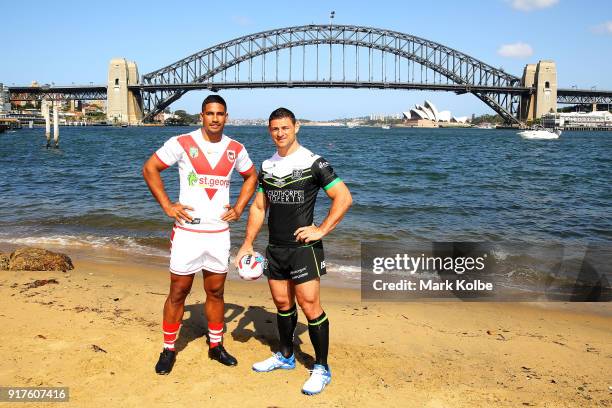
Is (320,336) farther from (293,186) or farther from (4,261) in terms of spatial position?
(4,261)

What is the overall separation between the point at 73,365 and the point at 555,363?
3.53m

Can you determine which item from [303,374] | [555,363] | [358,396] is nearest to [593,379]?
[555,363]

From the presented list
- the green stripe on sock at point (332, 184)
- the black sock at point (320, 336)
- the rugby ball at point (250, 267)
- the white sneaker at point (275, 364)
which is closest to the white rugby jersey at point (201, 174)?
the rugby ball at point (250, 267)

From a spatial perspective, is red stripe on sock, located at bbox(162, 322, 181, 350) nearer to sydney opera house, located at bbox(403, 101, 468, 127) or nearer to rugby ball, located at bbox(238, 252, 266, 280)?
rugby ball, located at bbox(238, 252, 266, 280)

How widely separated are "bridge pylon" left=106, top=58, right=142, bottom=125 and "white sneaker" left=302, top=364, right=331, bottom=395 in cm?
11286

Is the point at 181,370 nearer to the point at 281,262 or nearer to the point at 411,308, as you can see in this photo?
the point at 281,262

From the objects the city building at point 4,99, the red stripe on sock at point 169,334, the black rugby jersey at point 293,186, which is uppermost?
the city building at point 4,99

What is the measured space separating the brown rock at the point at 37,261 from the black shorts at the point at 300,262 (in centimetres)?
396

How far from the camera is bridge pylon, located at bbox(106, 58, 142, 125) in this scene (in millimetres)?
108938

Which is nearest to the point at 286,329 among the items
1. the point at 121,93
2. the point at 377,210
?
the point at 377,210

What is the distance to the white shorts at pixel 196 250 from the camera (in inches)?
137

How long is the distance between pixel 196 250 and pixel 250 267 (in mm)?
393

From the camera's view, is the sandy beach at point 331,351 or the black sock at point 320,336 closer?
the sandy beach at point 331,351

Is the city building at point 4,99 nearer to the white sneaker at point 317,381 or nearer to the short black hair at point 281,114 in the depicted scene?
the short black hair at point 281,114
